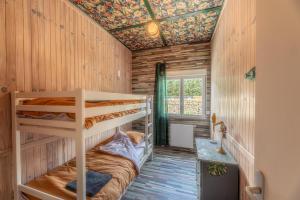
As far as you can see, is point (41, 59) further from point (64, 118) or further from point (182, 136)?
point (182, 136)

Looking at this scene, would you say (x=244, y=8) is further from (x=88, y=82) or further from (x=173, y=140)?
(x=173, y=140)

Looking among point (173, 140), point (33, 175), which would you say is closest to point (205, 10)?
point (173, 140)

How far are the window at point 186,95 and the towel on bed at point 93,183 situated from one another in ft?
8.22

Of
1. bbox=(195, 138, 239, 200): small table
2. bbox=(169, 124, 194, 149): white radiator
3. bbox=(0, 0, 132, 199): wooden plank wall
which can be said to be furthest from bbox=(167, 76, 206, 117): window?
bbox=(195, 138, 239, 200): small table

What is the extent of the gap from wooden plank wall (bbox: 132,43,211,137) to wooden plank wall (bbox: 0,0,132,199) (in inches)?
59.1

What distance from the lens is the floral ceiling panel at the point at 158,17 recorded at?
2.08 meters

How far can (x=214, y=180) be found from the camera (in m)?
1.44

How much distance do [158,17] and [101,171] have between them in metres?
2.52

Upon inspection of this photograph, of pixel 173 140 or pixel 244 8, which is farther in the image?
pixel 173 140

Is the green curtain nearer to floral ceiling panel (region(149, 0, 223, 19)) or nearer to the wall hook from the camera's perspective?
floral ceiling panel (region(149, 0, 223, 19))

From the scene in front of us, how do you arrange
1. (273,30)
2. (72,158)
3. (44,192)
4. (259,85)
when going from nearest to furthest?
(273,30), (259,85), (44,192), (72,158)

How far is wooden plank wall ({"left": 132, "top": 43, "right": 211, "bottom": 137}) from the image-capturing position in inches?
133

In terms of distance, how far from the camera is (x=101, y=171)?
5.36 feet

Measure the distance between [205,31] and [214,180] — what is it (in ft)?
8.96
